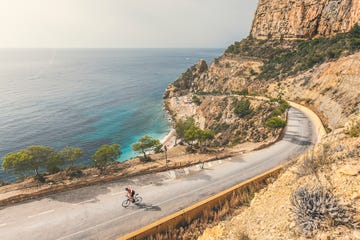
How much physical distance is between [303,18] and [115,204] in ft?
310

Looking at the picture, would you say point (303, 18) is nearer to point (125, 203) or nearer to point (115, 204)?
point (125, 203)

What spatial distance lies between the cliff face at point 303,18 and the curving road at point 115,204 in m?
71.9

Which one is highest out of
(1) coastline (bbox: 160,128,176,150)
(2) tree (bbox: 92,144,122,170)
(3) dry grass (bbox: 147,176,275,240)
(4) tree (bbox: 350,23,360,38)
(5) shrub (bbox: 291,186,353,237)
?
(4) tree (bbox: 350,23,360,38)

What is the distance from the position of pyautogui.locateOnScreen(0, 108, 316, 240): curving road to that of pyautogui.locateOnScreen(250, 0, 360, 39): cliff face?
71.9 m

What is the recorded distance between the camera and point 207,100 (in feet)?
230

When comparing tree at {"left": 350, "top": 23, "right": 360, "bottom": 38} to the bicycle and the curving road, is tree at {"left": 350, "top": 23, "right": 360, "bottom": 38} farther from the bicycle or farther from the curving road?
the bicycle

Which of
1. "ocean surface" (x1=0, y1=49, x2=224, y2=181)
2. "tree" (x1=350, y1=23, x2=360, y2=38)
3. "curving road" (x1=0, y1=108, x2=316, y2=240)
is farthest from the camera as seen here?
"tree" (x1=350, y1=23, x2=360, y2=38)

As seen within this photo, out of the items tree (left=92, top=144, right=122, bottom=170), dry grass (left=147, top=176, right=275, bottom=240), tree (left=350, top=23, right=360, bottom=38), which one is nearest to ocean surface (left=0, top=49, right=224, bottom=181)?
tree (left=92, top=144, right=122, bottom=170)

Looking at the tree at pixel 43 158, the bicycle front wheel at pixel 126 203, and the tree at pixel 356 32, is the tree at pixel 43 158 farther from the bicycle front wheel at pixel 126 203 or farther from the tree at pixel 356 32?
the tree at pixel 356 32

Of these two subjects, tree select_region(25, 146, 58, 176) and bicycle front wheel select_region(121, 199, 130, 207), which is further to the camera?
tree select_region(25, 146, 58, 176)

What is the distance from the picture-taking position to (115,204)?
16.3m

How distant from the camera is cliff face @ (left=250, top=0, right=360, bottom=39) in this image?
67875 mm

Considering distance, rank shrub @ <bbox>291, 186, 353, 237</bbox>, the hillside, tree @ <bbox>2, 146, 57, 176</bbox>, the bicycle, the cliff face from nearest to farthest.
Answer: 1. shrub @ <bbox>291, 186, 353, 237</bbox>
2. the hillside
3. the bicycle
4. tree @ <bbox>2, 146, 57, 176</bbox>
5. the cliff face

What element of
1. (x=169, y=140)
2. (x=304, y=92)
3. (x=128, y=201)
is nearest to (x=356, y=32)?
(x=304, y=92)
